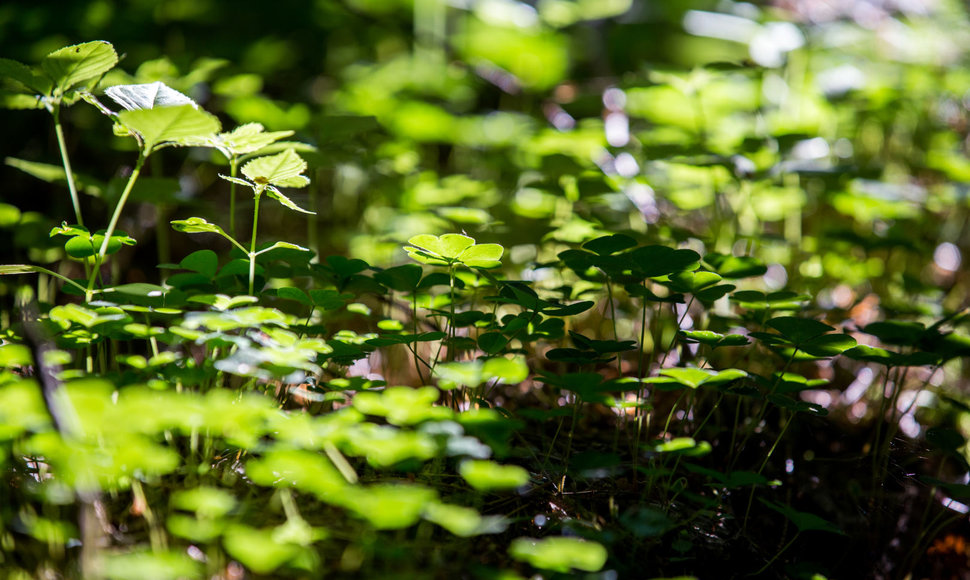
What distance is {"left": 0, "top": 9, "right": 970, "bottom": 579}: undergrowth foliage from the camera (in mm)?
608

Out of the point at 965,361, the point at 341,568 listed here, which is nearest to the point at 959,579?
the point at 965,361

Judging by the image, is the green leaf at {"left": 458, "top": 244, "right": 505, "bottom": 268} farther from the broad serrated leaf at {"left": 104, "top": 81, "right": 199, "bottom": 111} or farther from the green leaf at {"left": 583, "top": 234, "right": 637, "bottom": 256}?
the broad serrated leaf at {"left": 104, "top": 81, "right": 199, "bottom": 111}

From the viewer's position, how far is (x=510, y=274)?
168 centimetres

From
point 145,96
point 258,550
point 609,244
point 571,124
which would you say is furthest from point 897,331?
point 571,124

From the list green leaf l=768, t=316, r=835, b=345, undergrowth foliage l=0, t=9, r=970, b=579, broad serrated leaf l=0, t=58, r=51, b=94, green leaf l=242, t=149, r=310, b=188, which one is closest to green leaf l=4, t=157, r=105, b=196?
undergrowth foliage l=0, t=9, r=970, b=579

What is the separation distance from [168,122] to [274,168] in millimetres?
142

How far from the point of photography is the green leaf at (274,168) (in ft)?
2.80

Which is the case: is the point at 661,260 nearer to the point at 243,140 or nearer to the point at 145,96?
the point at 243,140

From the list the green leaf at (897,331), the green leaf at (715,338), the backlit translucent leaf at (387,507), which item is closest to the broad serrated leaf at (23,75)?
the backlit translucent leaf at (387,507)

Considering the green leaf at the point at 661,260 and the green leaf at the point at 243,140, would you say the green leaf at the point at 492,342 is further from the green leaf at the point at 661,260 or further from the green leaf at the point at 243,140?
Answer: the green leaf at the point at 243,140

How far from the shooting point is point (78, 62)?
0.86 metres

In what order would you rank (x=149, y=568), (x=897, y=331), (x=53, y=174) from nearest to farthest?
(x=149, y=568), (x=897, y=331), (x=53, y=174)

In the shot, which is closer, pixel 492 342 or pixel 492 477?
pixel 492 477

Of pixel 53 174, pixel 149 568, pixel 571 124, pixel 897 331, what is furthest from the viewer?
pixel 571 124
